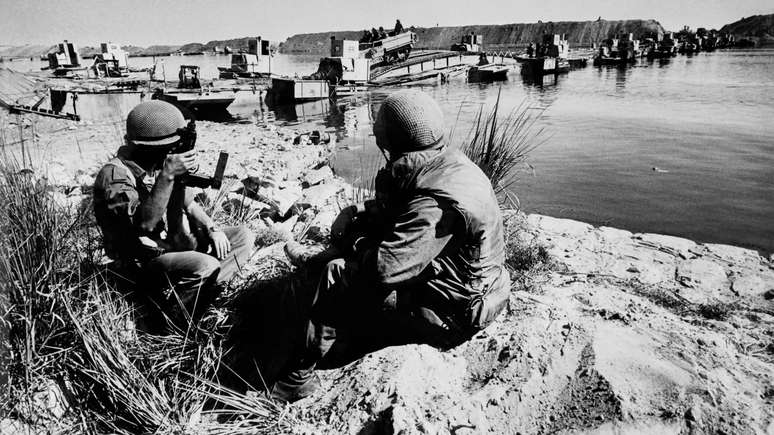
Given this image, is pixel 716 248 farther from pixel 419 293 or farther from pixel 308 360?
pixel 308 360

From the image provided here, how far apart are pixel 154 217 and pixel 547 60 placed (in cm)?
3922

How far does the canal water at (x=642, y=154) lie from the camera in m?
7.52

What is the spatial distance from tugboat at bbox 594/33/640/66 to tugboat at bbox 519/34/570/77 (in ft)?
20.9

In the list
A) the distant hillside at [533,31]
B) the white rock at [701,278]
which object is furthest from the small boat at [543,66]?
the distant hillside at [533,31]

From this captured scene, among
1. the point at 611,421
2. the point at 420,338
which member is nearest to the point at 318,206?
the point at 420,338

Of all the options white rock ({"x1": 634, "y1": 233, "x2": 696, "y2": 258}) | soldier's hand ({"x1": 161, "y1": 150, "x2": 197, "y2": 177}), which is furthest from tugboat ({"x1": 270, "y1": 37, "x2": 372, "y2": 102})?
soldier's hand ({"x1": 161, "y1": 150, "x2": 197, "y2": 177})

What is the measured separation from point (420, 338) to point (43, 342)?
200 cm

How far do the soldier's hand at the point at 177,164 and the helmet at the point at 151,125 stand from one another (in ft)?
0.84

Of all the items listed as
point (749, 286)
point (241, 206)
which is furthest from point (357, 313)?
point (749, 286)

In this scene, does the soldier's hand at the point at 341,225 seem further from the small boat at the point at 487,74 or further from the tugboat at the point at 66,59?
the tugboat at the point at 66,59

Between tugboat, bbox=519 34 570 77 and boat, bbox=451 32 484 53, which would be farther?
boat, bbox=451 32 484 53

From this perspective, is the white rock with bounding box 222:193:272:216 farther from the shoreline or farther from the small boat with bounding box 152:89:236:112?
the small boat with bounding box 152:89:236:112

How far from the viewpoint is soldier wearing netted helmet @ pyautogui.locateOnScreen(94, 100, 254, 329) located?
2.47 metres

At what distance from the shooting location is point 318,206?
5477mm
